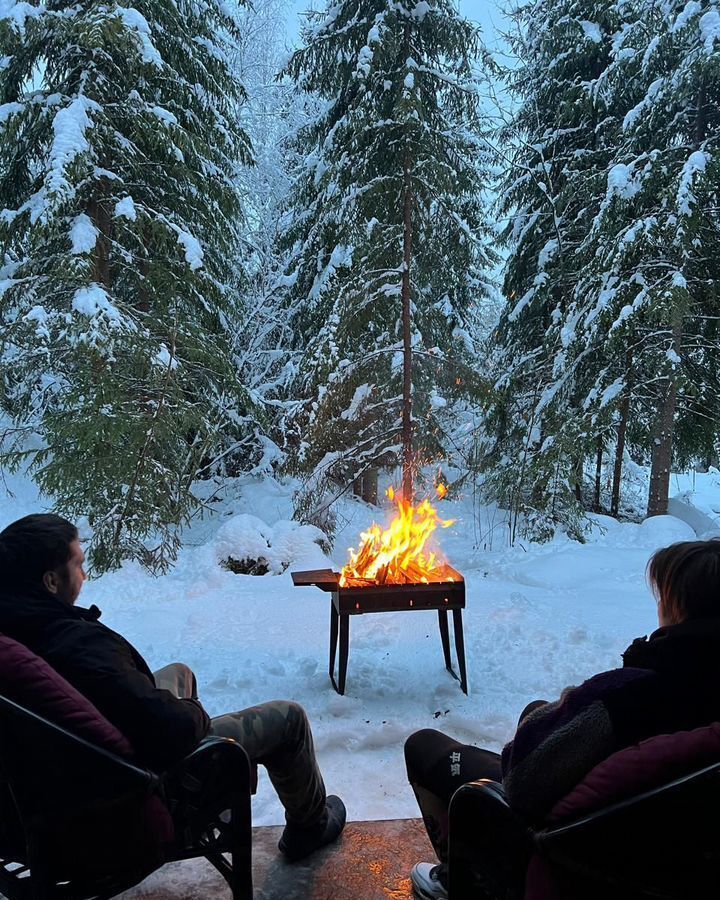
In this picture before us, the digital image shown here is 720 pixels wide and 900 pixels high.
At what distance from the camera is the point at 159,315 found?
8.77 m

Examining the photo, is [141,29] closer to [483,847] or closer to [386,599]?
[386,599]

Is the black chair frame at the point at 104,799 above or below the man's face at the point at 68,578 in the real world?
below

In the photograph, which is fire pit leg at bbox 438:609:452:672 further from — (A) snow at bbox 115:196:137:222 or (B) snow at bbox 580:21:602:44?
(B) snow at bbox 580:21:602:44

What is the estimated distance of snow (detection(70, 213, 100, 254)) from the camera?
744 cm

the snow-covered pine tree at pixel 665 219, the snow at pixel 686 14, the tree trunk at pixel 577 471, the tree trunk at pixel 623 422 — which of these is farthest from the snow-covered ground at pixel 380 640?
the snow at pixel 686 14

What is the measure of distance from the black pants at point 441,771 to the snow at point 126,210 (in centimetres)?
718

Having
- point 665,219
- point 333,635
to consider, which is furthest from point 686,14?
point 333,635

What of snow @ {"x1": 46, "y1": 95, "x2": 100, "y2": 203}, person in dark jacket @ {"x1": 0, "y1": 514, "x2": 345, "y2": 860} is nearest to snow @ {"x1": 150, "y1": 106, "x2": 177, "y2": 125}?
snow @ {"x1": 46, "y1": 95, "x2": 100, "y2": 203}

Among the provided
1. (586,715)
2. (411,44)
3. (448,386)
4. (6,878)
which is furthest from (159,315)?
(586,715)

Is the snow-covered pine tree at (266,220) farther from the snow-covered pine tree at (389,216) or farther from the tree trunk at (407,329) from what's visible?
the tree trunk at (407,329)

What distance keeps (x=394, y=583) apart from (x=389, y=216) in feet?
Answer: 19.2

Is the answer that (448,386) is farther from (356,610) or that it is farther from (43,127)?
(43,127)

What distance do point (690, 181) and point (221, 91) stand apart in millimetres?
6348

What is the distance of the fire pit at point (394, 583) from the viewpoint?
390cm
